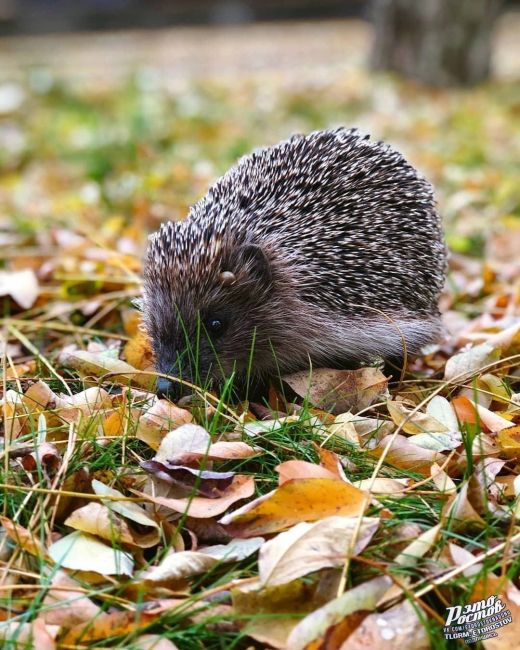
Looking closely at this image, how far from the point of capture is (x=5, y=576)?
2834 millimetres

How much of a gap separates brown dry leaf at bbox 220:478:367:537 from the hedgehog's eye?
4.51 feet

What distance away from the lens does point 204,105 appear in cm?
1240

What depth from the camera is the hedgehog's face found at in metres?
4.12

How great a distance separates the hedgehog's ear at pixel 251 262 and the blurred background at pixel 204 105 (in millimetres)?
1320

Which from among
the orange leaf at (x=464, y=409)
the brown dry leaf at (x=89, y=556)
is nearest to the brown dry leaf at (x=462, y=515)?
the orange leaf at (x=464, y=409)

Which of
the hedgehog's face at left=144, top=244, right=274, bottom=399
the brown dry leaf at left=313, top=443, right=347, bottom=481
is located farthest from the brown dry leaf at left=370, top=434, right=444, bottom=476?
the hedgehog's face at left=144, top=244, right=274, bottom=399

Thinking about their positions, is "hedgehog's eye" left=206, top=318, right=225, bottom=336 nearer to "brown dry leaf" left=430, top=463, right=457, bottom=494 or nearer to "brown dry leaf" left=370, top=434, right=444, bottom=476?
"brown dry leaf" left=370, top=434, right=444, bottom=476

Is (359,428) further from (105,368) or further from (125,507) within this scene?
(105,368)

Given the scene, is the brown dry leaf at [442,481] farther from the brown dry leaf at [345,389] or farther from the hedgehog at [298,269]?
the hedgehog at [298,269]

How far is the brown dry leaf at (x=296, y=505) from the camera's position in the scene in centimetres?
299

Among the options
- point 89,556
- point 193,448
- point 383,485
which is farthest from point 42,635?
point 383,485

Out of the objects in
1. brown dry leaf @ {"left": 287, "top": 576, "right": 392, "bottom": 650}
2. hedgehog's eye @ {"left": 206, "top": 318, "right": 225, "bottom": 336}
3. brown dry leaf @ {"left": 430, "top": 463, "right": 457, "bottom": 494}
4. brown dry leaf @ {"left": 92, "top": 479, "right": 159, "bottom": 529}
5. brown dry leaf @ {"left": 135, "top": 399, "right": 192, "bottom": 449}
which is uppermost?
hedgehog's eye @ {"left": 206, "top": 318, "right": 225, "bottom": 336}

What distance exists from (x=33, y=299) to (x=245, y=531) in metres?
2.77

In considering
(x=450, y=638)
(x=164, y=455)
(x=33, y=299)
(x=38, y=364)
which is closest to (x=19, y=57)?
(x=33, y=299)
